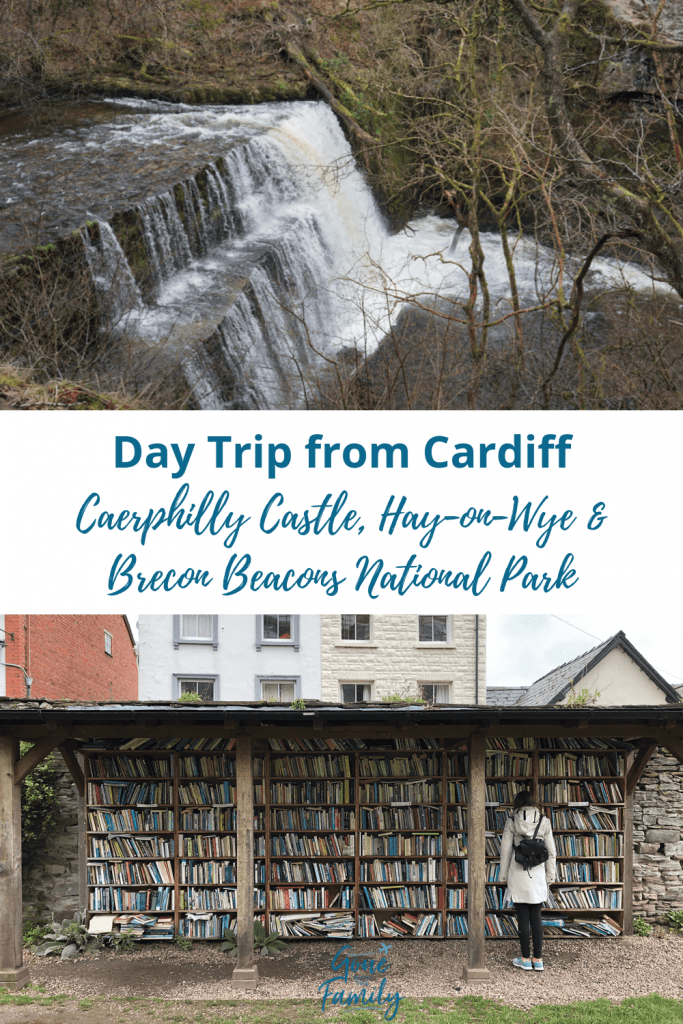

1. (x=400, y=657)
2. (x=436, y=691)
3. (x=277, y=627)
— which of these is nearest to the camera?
(x=400, y=657)

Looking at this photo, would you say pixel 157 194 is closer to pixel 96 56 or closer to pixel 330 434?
pixel 96 56

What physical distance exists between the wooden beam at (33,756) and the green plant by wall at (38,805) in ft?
5.29

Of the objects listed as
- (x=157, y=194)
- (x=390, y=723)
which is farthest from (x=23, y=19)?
(x=390, y=723)

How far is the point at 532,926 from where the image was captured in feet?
21.7

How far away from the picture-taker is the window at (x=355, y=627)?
59.4 feet

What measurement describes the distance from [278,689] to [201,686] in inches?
63.9

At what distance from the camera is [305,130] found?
1719cm

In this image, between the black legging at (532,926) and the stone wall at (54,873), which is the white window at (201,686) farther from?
the black legging at (532,926)

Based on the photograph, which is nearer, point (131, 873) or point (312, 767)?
point (131, 873)

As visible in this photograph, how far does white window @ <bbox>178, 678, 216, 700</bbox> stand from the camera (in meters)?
17.9

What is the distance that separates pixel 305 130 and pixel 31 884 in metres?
14.6

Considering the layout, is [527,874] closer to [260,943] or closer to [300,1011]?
[300,1011]

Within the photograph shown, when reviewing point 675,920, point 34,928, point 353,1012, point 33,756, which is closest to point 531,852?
point 353,1012

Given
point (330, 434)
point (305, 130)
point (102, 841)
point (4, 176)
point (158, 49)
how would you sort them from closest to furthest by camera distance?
point (330, 434) → point (102, 841) → point (4, 176) → point (305, 130) → point (158, 49)
